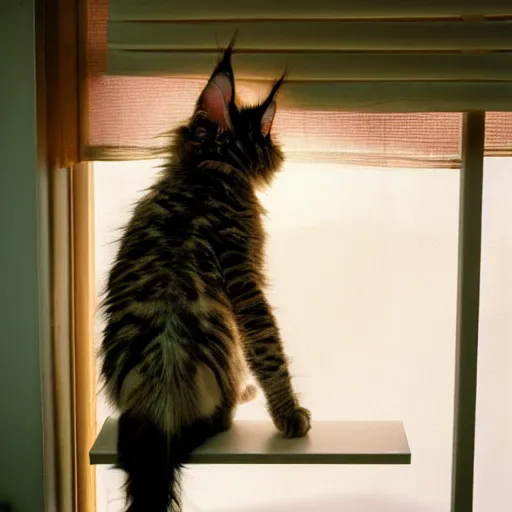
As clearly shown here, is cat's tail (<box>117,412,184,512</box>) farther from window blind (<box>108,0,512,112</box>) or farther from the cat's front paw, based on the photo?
window blind (<box>108,0,512,112</box>)

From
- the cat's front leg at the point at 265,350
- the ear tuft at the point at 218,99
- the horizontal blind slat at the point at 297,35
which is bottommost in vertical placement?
the cat's front leg at the point at 265,350

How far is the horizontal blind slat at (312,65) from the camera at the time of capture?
52.4 inches

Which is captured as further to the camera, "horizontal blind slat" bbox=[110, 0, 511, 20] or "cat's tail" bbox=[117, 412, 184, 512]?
"horizontal blind slat" bbox=[110, 0, 511, 20]

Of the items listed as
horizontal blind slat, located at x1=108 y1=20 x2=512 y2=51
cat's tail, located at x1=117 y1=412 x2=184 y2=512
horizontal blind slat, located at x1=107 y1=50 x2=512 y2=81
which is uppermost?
horizontal blind slat, located at x1=108 y1=20 x2=512 y2=51

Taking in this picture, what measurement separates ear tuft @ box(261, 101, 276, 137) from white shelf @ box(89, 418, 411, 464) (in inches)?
23.5

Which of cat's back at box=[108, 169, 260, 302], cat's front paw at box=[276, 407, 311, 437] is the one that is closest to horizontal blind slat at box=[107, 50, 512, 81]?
cat's back at box=[108, 169, 260, 302]

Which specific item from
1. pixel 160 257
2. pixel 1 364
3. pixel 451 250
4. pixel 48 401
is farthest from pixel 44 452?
Answer: pixel 451 250

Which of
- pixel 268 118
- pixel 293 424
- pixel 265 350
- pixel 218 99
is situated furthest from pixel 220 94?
pixel 293 424

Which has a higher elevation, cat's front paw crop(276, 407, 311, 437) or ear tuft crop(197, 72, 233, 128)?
ear tuft crop(197, 72, 233, 128)

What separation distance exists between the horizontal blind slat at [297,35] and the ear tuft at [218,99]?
0.46 ft

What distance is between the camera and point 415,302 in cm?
156

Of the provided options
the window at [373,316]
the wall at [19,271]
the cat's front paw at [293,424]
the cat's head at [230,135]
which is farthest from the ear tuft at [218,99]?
the cat's front paw at [293,424]

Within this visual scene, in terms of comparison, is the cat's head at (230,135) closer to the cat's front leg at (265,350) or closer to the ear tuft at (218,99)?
the ear tuft at (218,99)

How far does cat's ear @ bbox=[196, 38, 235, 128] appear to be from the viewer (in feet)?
4.00
